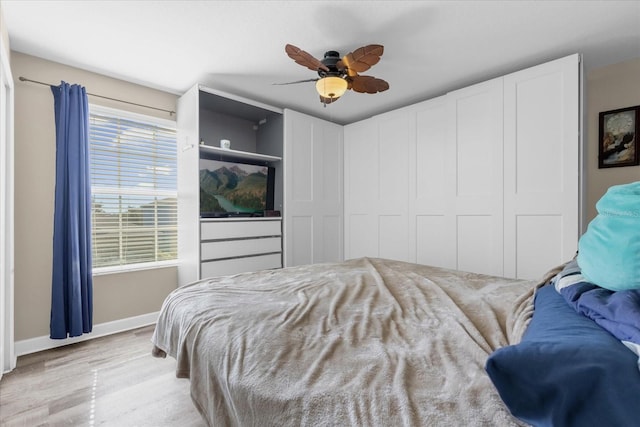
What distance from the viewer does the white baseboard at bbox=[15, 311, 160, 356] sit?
2471 millimetres

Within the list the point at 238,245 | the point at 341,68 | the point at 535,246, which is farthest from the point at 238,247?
the point at 535,246

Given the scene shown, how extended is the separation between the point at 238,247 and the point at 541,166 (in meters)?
3.05

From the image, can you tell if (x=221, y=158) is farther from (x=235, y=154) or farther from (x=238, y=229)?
(x=238, y=229)

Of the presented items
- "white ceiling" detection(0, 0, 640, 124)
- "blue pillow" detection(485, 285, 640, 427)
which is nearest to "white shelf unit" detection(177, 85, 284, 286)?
"white ceiling" detection(0, 0, 640, 124)

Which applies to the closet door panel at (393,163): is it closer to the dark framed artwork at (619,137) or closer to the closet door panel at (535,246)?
the closet door panel at (535,246)

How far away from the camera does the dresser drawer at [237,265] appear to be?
300cm

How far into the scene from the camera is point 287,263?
364cm

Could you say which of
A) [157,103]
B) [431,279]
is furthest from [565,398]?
[157,103]

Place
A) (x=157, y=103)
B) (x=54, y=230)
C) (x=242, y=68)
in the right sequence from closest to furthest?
(x=54, y=230)
(x=242, y=68)
(x=157, y=103)

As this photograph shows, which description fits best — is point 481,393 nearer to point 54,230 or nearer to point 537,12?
point 537,12

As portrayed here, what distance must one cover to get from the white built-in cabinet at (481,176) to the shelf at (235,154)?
4.21 feet

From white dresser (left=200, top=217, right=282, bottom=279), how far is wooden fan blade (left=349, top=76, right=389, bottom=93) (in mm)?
1841

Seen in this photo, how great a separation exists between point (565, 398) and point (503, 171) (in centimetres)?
273

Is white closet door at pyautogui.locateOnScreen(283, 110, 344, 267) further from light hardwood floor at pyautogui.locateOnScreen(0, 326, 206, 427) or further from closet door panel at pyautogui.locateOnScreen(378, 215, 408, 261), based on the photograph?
light hardwood floor at pyautogui.locateOnScreen(0, 326, 206, 427)
